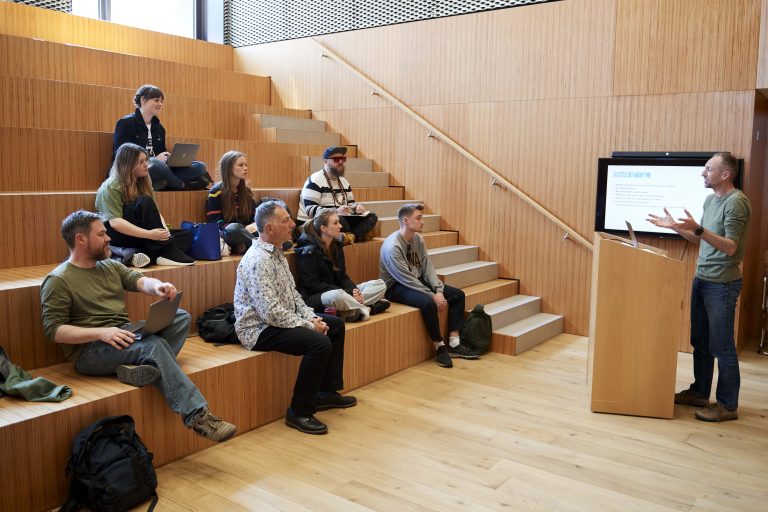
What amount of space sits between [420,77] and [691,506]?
4553 millimetres

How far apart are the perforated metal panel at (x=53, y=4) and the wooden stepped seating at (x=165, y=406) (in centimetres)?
384

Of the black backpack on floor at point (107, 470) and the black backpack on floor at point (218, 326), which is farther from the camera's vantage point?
the black backpack on floor at point (218, 326)

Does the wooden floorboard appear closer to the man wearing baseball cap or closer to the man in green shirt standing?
the man in green shirt standing

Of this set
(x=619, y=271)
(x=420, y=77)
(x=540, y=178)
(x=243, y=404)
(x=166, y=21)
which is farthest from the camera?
(x=166, y=21)

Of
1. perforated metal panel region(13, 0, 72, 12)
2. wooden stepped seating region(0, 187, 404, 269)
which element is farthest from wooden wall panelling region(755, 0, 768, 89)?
perforated metal panel region(13, 0, 72, 12)

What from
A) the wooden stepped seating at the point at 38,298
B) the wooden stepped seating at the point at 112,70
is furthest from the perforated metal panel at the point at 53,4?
the wooden stepped seating at the point at 38,298

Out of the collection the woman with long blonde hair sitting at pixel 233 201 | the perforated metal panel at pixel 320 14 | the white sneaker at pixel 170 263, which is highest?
the perforated metal panel at pixel 320 14

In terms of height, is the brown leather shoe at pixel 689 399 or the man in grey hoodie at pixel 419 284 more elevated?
the man in grey hoodie at pixel 419 284

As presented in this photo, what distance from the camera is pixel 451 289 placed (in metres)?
5.12

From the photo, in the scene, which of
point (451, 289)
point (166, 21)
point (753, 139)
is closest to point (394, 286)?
point (451, 289)

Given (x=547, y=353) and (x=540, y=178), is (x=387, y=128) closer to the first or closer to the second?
(x=540, y=178)

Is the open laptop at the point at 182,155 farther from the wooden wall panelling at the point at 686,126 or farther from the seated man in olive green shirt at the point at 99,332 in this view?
the wooden wall panelling at the point at 686,126

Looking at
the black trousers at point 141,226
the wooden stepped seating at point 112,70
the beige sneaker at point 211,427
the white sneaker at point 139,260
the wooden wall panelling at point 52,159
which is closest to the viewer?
the beige sneaker at point 211,427

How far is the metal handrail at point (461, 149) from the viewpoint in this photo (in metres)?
5.68
